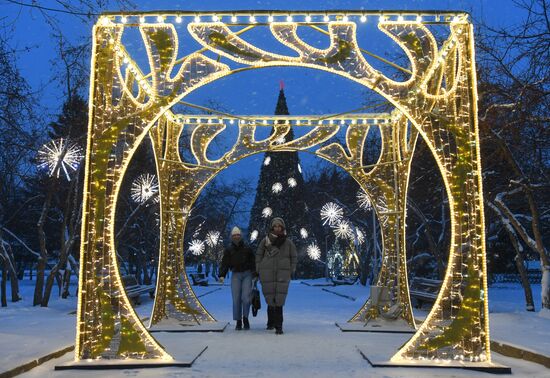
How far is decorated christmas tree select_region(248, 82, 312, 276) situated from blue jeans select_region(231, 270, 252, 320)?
110 ft

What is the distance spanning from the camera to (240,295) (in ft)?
36.2

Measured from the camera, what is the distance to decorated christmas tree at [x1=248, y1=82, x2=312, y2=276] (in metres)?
45.2

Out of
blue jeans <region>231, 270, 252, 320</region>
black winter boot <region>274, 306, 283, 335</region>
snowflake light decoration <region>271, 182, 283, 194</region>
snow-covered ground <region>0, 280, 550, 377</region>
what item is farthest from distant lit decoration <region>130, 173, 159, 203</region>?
snowflake light decoration <region>271, 182, 283, 194</region>

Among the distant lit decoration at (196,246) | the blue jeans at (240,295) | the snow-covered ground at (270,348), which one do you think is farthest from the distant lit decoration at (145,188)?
the blue jeans at (240,295)

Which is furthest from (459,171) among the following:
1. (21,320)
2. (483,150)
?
A: (483,150)

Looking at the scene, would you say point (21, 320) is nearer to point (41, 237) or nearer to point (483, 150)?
point (41, 237)

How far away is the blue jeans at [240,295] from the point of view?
36.2 feet

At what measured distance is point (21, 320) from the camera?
1196cm

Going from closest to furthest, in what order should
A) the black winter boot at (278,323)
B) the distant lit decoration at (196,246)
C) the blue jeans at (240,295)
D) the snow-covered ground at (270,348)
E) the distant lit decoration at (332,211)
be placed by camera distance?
the snow-covered ground at (270,348), the black winter boot at (278,323), the blue jeans at (240,295), the distant lit decoration at (332,211), the distant lit decoration at (196,246)

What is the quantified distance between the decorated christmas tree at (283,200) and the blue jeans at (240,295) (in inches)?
1316

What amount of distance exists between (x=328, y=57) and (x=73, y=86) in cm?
1045

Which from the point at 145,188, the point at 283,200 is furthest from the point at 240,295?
the point at 283,200

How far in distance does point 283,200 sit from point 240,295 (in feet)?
114

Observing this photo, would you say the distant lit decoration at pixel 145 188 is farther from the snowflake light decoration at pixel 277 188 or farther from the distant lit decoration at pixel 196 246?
the snowflake light decoration at pixel 277 188
